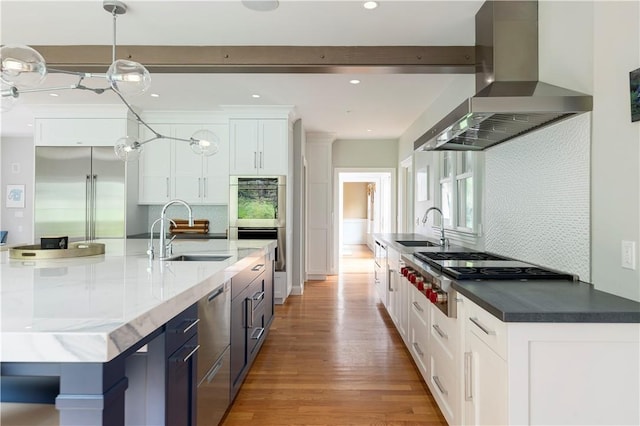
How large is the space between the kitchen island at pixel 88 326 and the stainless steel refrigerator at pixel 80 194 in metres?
3.62

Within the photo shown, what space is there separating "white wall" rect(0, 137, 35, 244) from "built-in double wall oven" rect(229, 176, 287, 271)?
15.5ft

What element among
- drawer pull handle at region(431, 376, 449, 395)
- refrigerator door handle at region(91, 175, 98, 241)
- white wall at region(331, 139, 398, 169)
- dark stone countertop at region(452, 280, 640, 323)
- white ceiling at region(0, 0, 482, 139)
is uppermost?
white ceiling at region(0, 0, 482, 139)

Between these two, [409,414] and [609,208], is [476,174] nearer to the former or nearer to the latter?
[609,208]

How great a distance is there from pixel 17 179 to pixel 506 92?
8.48m

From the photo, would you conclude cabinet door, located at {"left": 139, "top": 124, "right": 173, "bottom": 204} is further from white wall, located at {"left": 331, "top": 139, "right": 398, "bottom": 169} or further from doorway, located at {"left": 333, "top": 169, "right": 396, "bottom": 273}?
doorway, located at {"left": 333, "top": 169, "right": 396, "bottom": 273}

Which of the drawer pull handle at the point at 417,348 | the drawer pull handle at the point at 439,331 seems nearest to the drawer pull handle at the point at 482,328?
the drawer pull handle at the point at 439,331

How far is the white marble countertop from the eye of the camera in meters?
0.97

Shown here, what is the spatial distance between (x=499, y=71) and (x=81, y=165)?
512 cm

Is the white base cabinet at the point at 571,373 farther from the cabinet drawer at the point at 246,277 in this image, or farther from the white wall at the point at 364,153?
the white wall at the point at 364,153

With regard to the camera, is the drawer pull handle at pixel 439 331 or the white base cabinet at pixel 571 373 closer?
the white base cabinet at pixel 571 373

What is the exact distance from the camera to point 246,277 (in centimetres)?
264

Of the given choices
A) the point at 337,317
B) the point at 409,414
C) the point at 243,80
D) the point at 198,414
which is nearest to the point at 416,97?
the point at 243,80

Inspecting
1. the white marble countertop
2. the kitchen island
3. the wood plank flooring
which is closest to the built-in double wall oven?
the wood plank flooring

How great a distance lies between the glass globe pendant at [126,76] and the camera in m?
2.09
